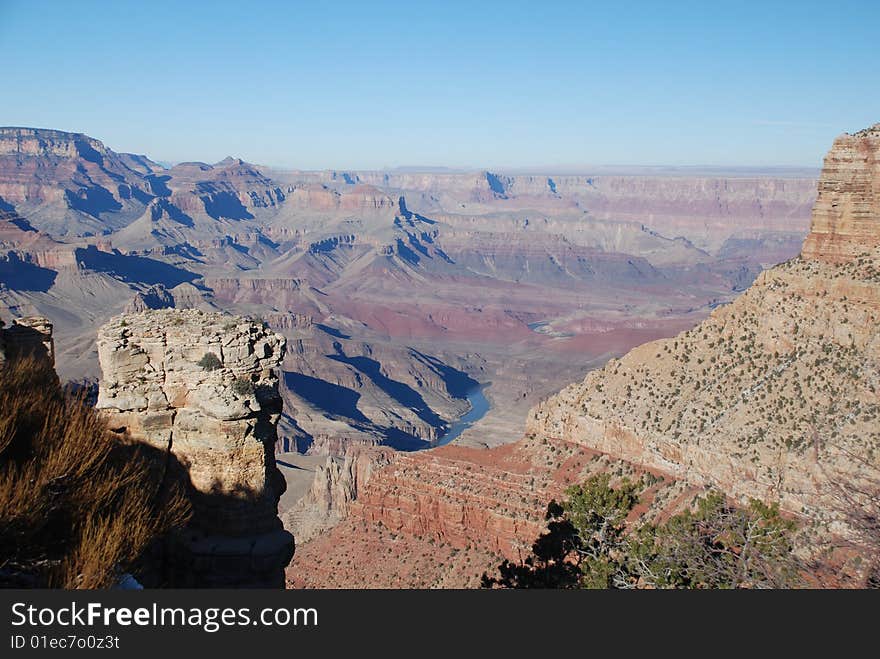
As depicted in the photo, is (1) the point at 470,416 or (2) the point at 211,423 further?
(1) the point at 470,416

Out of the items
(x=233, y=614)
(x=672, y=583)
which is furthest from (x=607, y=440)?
(x=233, y=614)

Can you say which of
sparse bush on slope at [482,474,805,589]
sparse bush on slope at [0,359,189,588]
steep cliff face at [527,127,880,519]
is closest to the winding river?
steep cliff face at [527,127,880,519]

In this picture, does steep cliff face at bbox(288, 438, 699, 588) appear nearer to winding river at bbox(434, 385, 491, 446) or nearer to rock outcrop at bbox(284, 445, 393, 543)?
rock outcrop at bbox(284, 445, 393, 543)

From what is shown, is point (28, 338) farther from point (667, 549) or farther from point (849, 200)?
point (849, 200)

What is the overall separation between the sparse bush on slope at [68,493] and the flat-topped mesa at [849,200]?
40361 millimetres

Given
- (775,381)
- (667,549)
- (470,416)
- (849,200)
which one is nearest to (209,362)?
(667,549)

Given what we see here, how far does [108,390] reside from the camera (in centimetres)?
1498

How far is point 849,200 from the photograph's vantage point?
136 feet

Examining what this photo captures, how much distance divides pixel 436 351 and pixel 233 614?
175359 mm

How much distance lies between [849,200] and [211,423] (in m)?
40.1

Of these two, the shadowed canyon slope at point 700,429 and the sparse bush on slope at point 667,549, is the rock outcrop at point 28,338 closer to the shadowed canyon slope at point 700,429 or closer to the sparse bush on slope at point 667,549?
the sparse bush on slope at point 667,549

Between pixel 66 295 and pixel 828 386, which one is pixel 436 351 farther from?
pixel 828 386

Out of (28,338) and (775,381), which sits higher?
(28,338)

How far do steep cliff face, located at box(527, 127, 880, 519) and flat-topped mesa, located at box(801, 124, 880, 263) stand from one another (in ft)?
0.19
